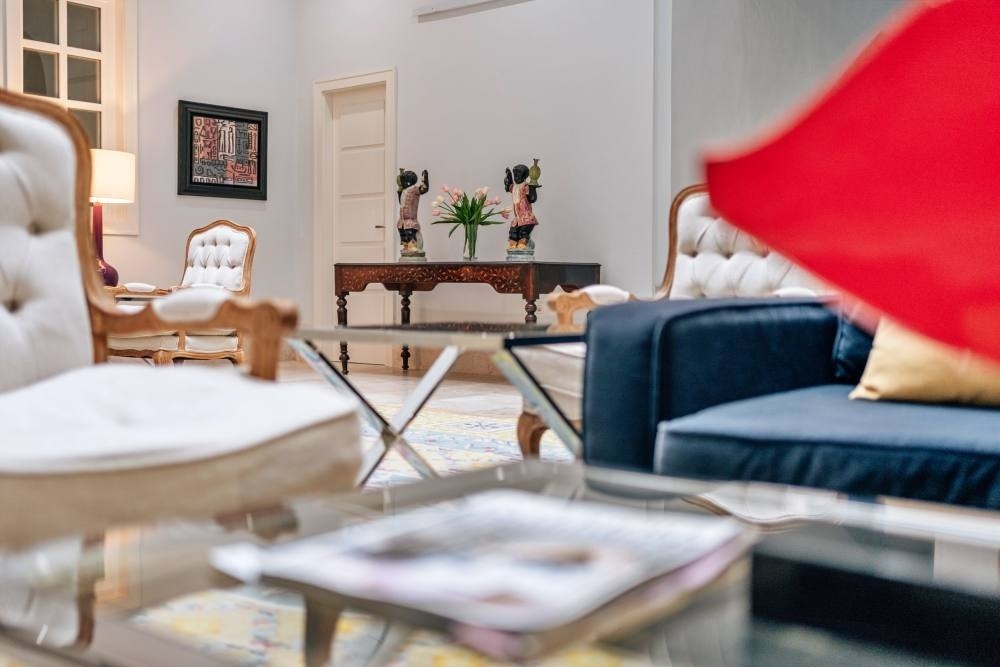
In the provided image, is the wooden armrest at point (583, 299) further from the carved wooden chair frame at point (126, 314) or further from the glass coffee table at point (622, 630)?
the glass coffee table at point (622, 630)

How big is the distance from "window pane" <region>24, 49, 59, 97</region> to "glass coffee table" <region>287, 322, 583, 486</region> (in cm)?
467

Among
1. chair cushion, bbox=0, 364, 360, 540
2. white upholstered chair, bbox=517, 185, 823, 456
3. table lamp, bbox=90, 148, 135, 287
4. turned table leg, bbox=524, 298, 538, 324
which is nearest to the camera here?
chair cushion, bbox=0, 364, 360, 540

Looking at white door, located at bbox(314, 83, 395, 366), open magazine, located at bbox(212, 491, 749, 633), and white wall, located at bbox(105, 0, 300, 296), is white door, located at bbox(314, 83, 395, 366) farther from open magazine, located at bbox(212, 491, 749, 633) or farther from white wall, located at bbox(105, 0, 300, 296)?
open magazine, located at bbox(212, 491, 749, 633)

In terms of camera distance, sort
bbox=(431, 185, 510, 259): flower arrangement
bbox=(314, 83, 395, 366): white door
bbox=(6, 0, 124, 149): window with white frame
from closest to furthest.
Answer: bbox=(431, 185, 510, 259): flower arrangement, bbox=(6, 0, 124, 149): window with white frame, bbox=(314, 83, 395, 366): white door

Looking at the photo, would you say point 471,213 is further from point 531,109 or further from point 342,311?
point 342,311

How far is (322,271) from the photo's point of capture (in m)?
7.36

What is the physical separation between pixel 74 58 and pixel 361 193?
2.03 m

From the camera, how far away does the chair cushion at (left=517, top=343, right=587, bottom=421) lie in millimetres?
2328

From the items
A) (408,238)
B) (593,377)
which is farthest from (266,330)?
(408,238)

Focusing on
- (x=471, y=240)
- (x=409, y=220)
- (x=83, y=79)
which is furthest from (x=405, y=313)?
(x=83, y=79)

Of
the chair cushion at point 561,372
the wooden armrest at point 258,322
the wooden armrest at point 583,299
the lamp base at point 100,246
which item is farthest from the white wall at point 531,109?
the wooden armrest at point 258,322

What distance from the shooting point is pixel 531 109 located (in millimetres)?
5977

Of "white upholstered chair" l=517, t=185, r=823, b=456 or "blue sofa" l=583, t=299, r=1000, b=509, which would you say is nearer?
"blue sofa" l=583, t=299, r=1000, b=509

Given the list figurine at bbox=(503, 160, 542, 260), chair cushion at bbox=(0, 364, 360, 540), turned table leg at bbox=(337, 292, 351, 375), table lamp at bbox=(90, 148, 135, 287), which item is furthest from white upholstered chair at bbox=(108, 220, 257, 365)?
chair cushion at bbox=(0, 364, 360, 540)
